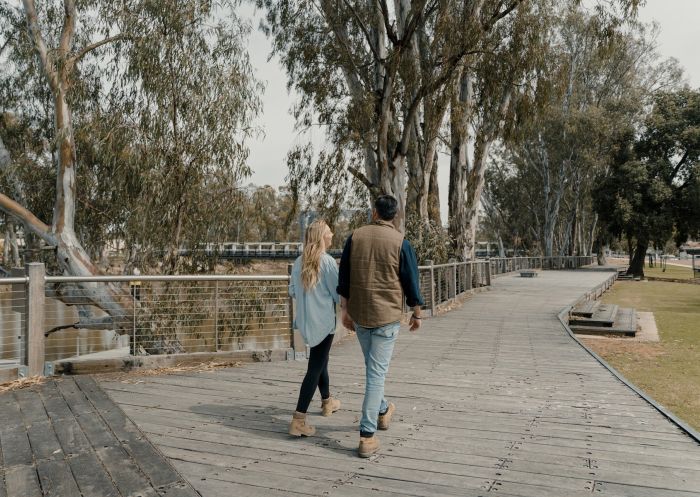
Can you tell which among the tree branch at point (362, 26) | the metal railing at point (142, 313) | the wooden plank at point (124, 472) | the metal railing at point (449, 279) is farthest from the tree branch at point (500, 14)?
the wooden plank at point (124, 472)

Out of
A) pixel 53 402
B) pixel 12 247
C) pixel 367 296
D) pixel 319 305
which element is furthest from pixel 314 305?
pixel 12 247

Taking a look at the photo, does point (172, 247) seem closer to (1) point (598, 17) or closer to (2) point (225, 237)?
(2) point (225, 237)

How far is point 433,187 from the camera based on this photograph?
19.9 metres

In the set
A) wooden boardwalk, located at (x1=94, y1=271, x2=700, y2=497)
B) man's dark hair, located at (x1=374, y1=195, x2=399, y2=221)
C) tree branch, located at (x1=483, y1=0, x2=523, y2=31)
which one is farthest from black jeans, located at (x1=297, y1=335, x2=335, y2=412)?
tree branch, located at (x1=483, y1=0, x2=523, y2=31)

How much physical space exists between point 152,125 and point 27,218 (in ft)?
10.7

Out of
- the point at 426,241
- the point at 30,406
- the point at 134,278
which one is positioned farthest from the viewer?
the point at 426,241

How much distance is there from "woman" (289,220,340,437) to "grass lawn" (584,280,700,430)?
13.5ft

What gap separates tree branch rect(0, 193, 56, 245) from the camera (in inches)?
449

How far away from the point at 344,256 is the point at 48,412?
2.80m

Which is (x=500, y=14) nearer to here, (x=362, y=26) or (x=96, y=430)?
(x=362, y=26)

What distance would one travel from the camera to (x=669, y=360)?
9.70 meters

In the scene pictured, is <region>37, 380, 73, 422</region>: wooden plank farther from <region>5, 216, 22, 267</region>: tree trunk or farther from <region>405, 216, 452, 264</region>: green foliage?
<region>5, 216, 22, 267</region>: tree trunk

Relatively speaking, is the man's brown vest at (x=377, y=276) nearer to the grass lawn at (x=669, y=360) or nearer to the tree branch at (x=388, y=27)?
the grass lawn at (x=669, y=360)

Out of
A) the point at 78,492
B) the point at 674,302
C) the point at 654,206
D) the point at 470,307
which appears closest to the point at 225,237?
the point at 470,307
